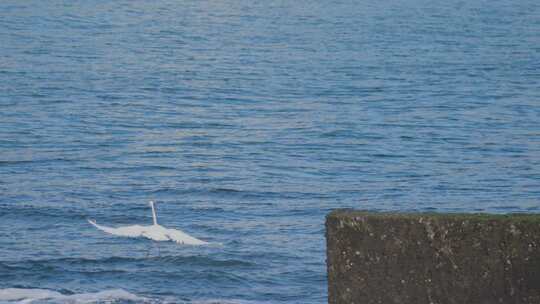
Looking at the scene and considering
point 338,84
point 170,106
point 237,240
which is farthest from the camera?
point 338,84

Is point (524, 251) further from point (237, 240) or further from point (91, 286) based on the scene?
point (237, 240)

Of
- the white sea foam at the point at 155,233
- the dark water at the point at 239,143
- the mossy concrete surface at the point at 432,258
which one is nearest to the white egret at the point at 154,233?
the white sea foam at the point at 155,233

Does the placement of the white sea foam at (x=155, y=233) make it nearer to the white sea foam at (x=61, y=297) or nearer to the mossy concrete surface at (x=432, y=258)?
the white sea foam at (x=61, y=297)

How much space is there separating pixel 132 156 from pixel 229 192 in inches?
217

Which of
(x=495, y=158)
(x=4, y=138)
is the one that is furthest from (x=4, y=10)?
(x=495, y=158)

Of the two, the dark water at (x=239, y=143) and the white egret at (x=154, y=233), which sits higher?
the white egret at (x=154, y=233)

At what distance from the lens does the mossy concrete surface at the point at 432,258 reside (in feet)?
27.1

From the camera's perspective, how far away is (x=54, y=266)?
16.5 metres

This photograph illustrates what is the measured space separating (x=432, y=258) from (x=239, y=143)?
75.9 ft

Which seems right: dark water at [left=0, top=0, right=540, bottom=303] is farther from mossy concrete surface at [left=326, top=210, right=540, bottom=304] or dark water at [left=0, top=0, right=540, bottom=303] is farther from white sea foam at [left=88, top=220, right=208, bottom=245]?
mossy concrete surface at [left=326, top=210, right=540, bottom=304]

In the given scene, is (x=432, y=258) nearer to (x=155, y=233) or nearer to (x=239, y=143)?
(x=155, y=233)

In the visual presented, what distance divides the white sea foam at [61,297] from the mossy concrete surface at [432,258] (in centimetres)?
568

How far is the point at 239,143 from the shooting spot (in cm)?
3144

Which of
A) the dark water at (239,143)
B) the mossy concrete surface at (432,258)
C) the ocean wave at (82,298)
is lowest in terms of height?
the dark water at (239,143)
